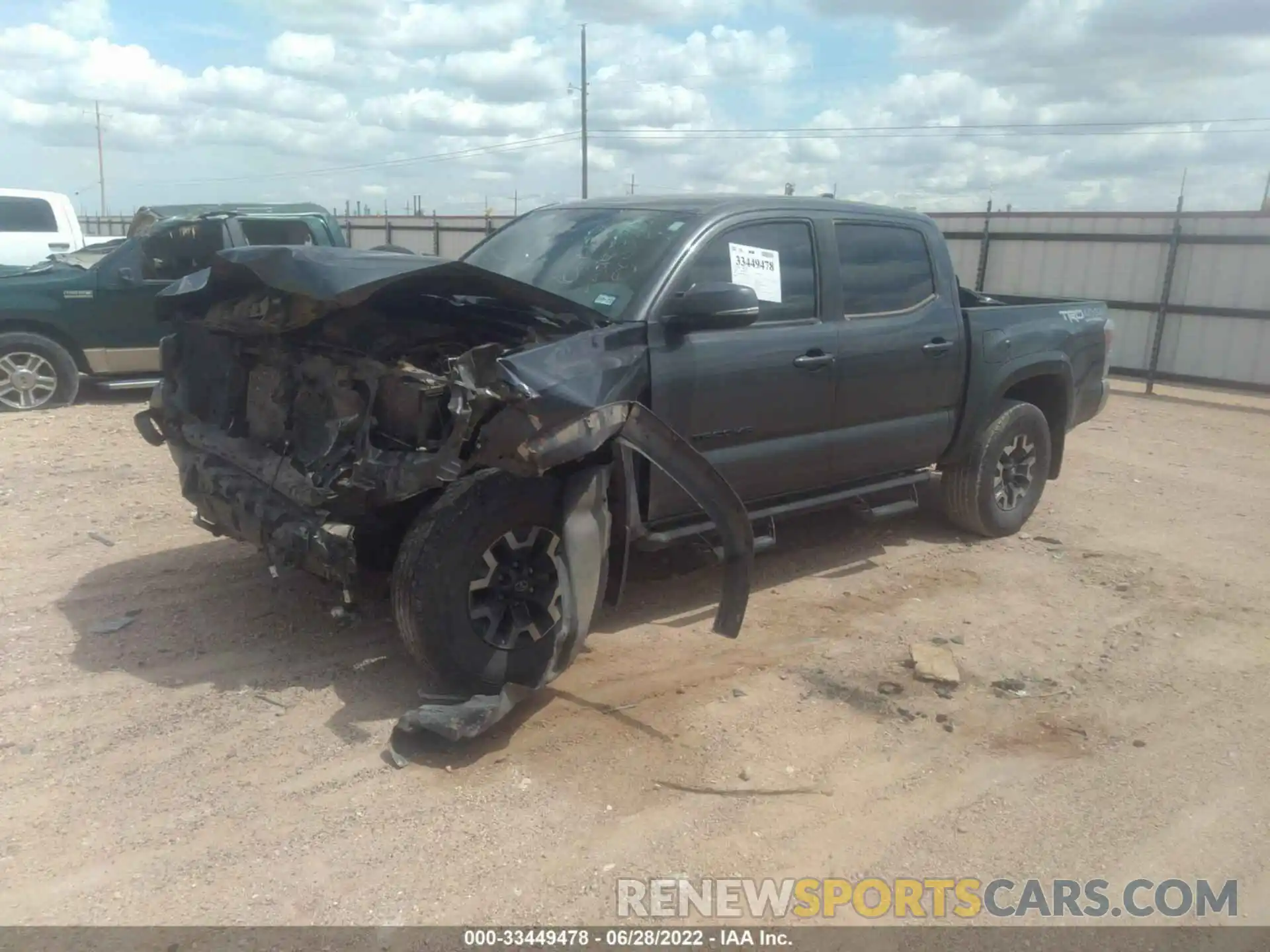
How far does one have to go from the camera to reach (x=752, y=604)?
17.2ft

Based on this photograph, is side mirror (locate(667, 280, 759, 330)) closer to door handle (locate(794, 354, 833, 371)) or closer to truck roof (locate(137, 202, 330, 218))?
door handle (locate(794, 354, 833, 371))

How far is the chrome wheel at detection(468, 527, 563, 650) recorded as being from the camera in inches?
155

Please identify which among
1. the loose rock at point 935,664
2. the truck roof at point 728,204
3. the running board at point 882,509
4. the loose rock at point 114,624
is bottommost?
the loose rock at point 114,624

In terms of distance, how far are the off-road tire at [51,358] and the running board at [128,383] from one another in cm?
27

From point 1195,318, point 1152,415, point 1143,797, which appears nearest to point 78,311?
point 1143,797

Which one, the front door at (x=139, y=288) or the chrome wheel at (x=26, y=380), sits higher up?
the front door at (x=139, y=288)

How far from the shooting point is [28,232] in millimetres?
14266

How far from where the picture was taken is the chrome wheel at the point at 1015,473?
637 cm

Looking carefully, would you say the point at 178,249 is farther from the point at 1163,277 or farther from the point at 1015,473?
the point at 1163,277

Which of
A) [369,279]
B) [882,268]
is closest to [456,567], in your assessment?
[369,279]

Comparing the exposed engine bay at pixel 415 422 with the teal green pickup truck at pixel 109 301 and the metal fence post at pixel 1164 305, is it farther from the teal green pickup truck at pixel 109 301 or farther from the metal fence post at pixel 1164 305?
the metal fence post at pixel 1164 305

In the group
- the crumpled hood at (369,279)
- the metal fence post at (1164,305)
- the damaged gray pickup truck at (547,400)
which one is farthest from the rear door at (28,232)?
the metal fence post at (1164,305)

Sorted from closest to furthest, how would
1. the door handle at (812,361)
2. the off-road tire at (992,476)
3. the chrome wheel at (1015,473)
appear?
the door handle at (812,361), the off-road tire at (992,476), the chrome wheel at (1015,473)

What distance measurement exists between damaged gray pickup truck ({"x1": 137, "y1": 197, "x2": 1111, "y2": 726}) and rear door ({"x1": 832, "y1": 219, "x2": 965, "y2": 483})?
0.05 feet
